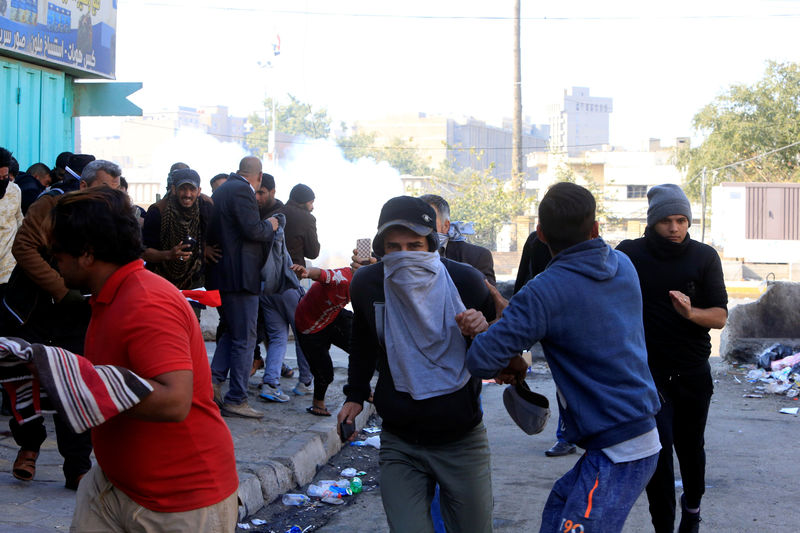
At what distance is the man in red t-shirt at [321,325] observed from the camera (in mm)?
6770

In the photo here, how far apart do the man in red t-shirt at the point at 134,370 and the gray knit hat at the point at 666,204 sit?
110 inches

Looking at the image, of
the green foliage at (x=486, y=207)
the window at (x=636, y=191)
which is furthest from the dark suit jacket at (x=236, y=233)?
the window at (x=636, y=191)

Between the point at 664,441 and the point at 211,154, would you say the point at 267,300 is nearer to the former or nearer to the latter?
the point at 664,441

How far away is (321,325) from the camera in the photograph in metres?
6.98

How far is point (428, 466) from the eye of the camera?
336 centimetres

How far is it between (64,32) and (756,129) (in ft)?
133

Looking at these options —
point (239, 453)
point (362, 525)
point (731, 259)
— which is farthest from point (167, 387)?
point (731, 259)

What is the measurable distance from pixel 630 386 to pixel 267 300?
554cm

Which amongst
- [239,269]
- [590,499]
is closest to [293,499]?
[239,269]

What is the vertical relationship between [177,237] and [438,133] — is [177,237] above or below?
below

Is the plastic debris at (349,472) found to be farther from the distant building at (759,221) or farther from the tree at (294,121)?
the tree at (294,121)

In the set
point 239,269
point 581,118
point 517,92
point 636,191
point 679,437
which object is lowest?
point 679,437

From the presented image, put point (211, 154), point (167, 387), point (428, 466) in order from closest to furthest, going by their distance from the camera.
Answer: point (167, 387) → point (428, 466) → point (211, 154)

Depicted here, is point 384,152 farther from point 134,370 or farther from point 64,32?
point 134,370
